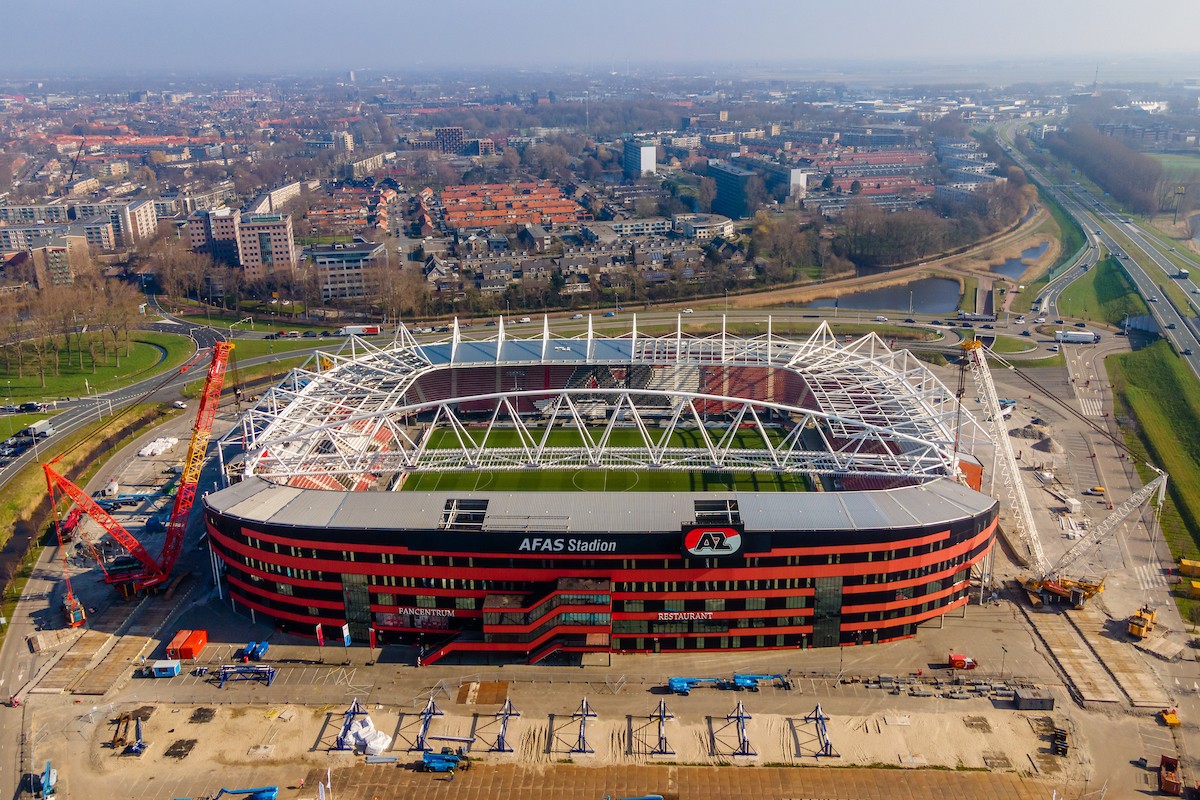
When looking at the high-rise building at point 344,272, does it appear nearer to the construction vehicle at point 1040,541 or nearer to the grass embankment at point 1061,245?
the construction vehicle at point 1040,541

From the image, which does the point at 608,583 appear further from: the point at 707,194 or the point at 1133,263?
the point at 707,194

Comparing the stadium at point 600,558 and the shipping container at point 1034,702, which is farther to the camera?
the stadium at point 600,558

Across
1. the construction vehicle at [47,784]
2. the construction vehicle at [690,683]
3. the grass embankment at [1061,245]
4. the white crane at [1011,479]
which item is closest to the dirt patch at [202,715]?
the construction vehicle at [47,784]

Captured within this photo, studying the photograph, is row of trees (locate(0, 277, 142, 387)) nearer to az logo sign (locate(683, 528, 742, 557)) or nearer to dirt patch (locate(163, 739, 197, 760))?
dirt patch (locate(163, 739, 197, 760))

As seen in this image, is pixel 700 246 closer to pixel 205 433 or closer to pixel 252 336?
pixel 252 336

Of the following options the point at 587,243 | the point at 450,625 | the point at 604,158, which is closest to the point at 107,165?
the point at 604,158

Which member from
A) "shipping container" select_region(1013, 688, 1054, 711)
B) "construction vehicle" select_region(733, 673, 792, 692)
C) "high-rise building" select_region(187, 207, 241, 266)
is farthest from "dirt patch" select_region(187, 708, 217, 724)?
"high-rise building" select_region(187, 207, 241, 266)

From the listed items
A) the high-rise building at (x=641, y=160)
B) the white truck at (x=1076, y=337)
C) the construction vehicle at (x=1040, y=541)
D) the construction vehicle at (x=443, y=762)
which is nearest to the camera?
the construction vehicle at (x=443, y=762)
